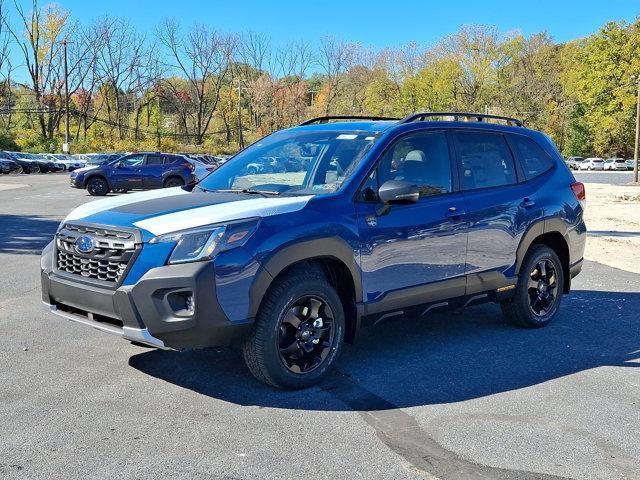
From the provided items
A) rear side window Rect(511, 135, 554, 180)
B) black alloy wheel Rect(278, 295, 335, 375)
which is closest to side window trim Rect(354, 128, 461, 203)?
black alloy wheel Rect(278, 295, 335, 375)

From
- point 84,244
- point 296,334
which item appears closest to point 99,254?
point 84,244

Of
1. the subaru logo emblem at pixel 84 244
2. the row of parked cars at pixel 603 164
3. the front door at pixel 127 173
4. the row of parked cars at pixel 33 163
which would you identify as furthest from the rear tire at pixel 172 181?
the row of parked cars at pixel 603 164

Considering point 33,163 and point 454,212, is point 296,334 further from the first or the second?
point 33,163

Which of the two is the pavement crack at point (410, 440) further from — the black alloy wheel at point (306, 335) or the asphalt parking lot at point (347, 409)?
the black alloy wheel at point (306, 335)

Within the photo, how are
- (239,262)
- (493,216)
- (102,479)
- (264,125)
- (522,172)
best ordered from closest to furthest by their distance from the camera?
(102,479) → (239,262) → (493,216) → (522,172) → (264,125)

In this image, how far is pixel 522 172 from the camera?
5996 millimetres

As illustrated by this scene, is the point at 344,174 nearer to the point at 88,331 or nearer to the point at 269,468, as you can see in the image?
the point at 269,468

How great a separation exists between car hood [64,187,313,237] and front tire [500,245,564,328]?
253 centimetres

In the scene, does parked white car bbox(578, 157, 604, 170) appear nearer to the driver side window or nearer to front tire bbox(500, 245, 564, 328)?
front tire bbox(500, 245, 564, 328)

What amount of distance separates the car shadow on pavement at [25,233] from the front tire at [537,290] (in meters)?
7.37

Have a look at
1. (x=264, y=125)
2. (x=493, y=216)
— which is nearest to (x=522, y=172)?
(x=493, y=216)

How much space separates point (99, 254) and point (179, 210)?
0.57 metres

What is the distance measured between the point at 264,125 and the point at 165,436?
272 ft

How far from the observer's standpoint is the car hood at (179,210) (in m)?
4.01
